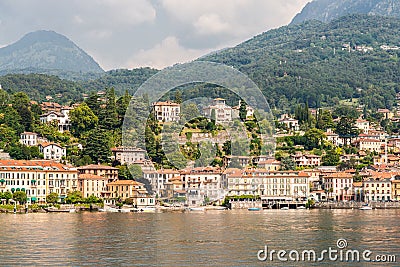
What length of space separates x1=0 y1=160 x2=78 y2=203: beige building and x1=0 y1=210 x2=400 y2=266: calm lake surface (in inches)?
483

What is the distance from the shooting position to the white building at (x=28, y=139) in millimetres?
52438

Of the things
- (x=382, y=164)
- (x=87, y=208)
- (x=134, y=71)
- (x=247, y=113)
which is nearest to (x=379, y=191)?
(x=382, y=164)

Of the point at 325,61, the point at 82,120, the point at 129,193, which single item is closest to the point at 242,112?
the point at 129,193

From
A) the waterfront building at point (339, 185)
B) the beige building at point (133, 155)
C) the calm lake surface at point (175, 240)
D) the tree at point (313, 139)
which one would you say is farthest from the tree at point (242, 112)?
the calm lake surface at point (175, 240)

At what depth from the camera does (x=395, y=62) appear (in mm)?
116250

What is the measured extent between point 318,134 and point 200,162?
2011 cm

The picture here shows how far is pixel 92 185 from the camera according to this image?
47.0 m

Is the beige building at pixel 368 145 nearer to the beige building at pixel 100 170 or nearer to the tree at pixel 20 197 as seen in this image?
the beige building at pixel 100 170

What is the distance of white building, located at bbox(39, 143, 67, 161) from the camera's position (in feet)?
167

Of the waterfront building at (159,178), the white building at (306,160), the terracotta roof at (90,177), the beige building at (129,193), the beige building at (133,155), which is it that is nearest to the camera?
the beige building at (133,155)

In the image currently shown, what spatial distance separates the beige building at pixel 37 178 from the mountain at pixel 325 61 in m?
43.8

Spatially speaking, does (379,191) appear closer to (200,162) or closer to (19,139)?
(200,162)

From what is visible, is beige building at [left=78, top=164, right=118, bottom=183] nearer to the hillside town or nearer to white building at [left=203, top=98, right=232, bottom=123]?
the hillside town

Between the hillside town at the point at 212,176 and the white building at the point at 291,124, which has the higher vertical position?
the white building at the point at 291,124
